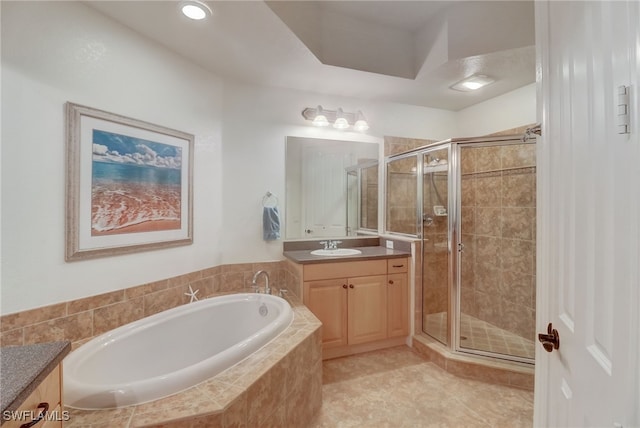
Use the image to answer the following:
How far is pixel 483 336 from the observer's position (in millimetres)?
2480

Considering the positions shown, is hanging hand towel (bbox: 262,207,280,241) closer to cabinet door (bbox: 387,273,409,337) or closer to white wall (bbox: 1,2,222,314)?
white wall (bbox: 1,2,222,314)

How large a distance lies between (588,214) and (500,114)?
267 cm

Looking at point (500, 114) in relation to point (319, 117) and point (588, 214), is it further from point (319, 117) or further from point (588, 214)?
point (588, 214)

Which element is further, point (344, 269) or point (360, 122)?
point (360, 122)

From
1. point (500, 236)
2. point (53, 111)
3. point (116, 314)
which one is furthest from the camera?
point (500, 236)

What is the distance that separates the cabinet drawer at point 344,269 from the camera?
7.49 feet

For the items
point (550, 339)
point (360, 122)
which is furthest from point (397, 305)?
point (360, 122)

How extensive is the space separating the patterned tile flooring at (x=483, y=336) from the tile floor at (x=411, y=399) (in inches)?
12.0

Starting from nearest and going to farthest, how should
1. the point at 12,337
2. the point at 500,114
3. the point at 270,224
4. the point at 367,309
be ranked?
the point at 12,337 < the point at 367,309 < the point at 270,224 < the point at 500,114

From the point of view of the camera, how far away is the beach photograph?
1660 mm

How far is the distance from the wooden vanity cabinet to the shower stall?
22 centimetres

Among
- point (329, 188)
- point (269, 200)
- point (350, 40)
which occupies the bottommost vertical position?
point (269, 200)

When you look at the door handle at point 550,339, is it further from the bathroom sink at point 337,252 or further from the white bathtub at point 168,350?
the bathroom sink at point 337,252

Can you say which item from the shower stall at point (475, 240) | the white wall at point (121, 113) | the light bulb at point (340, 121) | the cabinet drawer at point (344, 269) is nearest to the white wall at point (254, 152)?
the white wall at point (121, 113)
